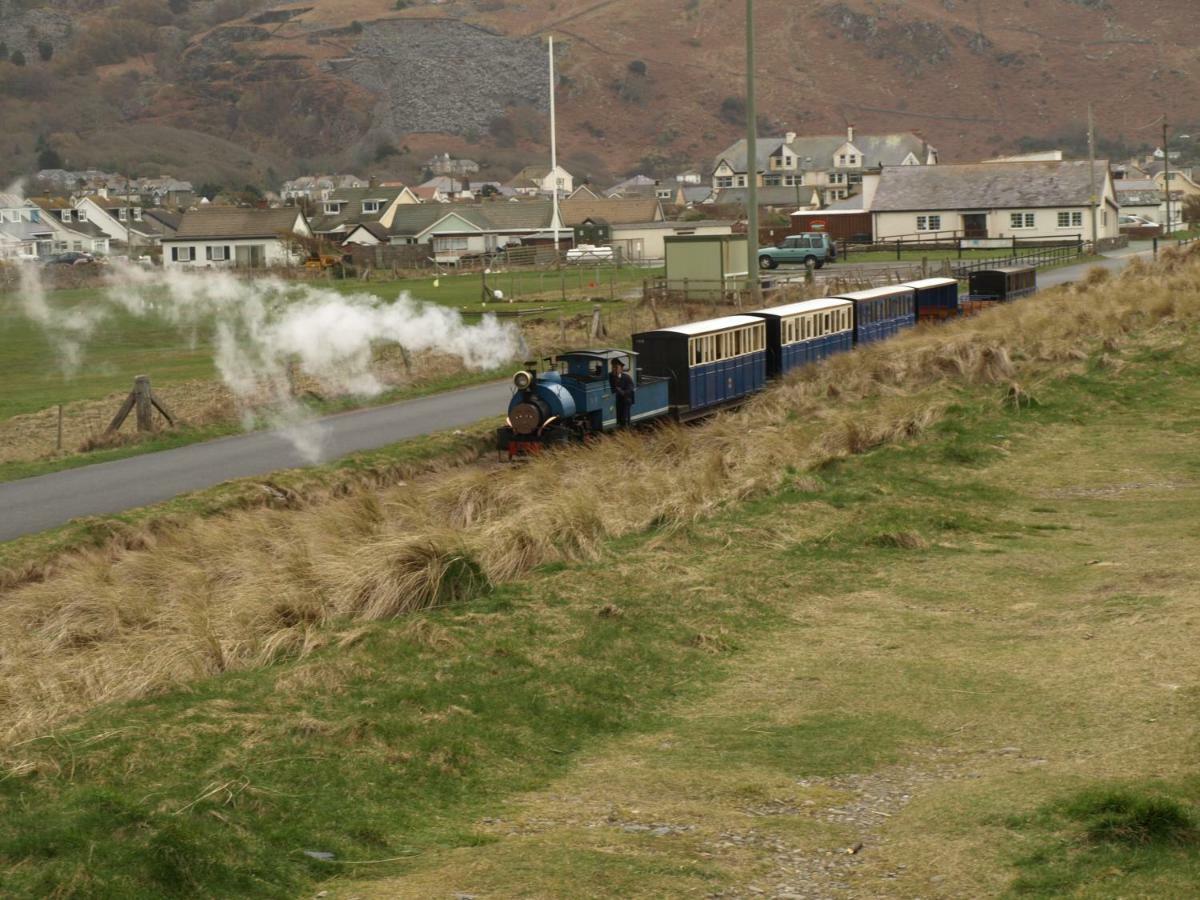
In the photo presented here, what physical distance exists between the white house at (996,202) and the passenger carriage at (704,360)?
200ft

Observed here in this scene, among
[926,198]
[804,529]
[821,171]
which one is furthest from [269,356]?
[821,171]

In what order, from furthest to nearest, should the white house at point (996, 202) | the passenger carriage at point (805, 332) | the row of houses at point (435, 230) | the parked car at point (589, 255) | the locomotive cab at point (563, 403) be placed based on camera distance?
the row of houses at point (435, 230), the parked car at point (589, 255), the white house at point (996, 202), the passenger carriage at point (805, 332), the locomotive cab at point (563, 403)

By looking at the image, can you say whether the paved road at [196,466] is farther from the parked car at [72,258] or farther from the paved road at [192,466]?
the parked car at [72,258]

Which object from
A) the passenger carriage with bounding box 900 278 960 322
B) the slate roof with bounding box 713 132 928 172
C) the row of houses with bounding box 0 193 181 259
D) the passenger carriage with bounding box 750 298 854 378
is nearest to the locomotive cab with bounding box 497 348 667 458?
the passenger carriage with bounding box 750 298 854 378

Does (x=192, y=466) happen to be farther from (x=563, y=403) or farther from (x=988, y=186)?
(x=988, y=186)

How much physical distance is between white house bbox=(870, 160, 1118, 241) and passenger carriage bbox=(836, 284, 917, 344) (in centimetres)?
4835

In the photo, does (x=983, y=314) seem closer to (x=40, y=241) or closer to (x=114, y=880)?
(x=114, y=880)

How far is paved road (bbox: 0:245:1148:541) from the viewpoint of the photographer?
80.8 feet

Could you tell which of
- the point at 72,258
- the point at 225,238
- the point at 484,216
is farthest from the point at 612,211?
the point at 72,258

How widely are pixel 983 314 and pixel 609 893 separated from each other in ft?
120

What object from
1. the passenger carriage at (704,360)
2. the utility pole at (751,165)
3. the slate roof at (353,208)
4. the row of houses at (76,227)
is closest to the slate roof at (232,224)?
the row of houses at (76,227)

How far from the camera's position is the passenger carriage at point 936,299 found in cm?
4734

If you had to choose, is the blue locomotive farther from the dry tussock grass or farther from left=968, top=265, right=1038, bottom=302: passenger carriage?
left=968, top=265, right=1038, bottom=302: passenger carriage

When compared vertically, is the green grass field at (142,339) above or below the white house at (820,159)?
below
